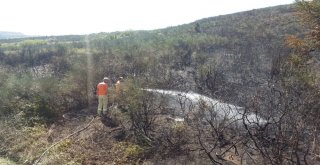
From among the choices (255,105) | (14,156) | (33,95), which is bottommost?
(14,156)

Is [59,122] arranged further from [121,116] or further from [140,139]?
[140,139]

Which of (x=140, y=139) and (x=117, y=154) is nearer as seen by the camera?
(x=117, y=154)

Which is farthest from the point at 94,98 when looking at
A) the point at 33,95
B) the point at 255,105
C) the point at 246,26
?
the point at 246,26

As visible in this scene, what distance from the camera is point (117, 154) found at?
33.2ft

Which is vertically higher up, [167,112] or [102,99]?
[102,99]

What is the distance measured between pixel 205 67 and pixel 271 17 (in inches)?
1046

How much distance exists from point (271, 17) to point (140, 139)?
3688 cm

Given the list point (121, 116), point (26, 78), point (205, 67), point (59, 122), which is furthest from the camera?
point (205, 67)

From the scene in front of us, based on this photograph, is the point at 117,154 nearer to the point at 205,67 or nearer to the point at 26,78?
the point at 26,78

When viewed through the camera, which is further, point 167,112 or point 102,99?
point 102,99

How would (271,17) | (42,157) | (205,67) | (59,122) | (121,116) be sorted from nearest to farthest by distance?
(42,157)
(121,116)
(59,122)
(205,67)
(271,17)

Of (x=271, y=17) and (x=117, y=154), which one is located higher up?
(x=271, y=17)

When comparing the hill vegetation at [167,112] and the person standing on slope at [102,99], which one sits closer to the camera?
the hill vegetation at [167,112]

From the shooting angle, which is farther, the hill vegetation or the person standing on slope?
the person standing on slope
